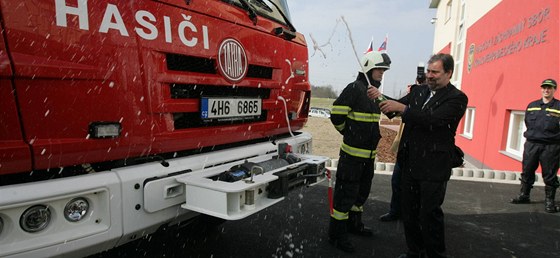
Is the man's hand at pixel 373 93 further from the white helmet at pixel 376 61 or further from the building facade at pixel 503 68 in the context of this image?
the building facade at pixel 503 68

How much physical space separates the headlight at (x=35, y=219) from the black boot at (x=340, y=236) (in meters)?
2.33

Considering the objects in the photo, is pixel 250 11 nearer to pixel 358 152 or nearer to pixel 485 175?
pixel 358 152

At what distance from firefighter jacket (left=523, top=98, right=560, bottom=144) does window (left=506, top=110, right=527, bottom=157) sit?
2.76 meters

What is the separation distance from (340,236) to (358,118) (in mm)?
1085

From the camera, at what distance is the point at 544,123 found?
187 inches

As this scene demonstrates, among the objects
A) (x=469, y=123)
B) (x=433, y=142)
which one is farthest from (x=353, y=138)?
(x=469, y=123)

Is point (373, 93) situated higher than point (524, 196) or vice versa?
point (373, 93)

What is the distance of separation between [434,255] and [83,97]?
2749 mm

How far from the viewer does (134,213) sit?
1.77 metres

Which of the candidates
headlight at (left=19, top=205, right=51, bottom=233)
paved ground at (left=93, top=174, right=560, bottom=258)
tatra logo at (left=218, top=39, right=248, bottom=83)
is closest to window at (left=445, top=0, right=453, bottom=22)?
paved ground at (left=93, top=174, right=560, bottom=258)

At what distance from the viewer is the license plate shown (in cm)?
226

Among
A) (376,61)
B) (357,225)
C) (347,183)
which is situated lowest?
(357,225)

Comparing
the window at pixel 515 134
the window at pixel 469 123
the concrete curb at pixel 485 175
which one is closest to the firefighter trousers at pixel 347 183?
the concrete curb at pixel 485 175

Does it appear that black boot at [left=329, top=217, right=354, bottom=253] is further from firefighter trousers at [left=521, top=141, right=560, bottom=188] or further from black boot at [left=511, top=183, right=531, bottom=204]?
firefighter trousers at [left=521, top=141, right=560, bottom=188]
